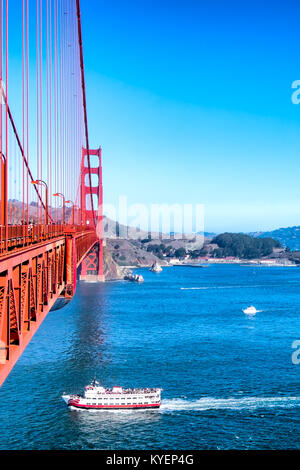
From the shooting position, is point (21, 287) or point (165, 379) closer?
point (21, 287)

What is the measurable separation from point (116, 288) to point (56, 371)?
1426 inches

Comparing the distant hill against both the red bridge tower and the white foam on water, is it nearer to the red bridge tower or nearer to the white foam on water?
the red bridge tower

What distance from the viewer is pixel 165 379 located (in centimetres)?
1984

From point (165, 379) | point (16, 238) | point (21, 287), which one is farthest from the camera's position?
point (165, 379)

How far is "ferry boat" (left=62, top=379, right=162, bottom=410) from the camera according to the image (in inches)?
667

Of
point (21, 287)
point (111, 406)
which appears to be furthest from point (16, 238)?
point (111, 406)

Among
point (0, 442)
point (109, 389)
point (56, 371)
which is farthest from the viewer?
point (56, 371)

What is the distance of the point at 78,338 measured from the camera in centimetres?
2772

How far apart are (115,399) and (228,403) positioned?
158 inches

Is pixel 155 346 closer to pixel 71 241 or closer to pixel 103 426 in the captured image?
pixel 103 426

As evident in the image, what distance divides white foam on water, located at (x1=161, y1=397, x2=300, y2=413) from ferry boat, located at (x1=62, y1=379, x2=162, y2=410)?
1.95 feet

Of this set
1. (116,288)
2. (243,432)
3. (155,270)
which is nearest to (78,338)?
(243,432)

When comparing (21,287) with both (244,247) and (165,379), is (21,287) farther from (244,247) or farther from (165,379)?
(244,247)

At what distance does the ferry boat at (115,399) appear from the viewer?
16.9m
